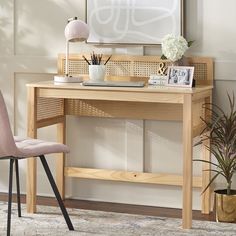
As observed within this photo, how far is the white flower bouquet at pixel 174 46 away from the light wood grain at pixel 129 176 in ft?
2.44

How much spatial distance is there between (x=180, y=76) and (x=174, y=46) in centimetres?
18

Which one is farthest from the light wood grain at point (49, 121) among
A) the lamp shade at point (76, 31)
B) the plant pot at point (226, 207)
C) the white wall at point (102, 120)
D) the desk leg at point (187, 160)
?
the plant pot at point (226, 207)

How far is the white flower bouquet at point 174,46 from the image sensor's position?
4090 mm

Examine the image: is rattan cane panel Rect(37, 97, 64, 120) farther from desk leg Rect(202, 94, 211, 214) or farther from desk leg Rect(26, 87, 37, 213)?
desk leg Rect(202, 94, 211, 214)

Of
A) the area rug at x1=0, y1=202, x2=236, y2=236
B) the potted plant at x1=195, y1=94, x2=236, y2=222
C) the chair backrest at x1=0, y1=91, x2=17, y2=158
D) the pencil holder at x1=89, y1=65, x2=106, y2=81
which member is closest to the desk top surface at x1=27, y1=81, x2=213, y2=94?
the pencil holder at x1=89, y1=65, x2=106, y2=81

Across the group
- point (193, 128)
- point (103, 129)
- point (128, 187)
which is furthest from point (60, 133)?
point (193, 128)

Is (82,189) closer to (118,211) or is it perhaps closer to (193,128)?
(118,211)

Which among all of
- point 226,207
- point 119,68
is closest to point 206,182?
point 226,207

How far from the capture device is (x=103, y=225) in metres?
3.97

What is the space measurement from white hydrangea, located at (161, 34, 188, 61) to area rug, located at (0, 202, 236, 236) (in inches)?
37.7

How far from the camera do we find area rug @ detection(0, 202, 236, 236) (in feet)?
12.5

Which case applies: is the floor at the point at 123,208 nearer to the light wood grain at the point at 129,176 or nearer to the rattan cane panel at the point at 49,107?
the light wood grain at the point at 129,176

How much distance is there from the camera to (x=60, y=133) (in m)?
4.60

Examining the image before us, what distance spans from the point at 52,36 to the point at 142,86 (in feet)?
2.92
